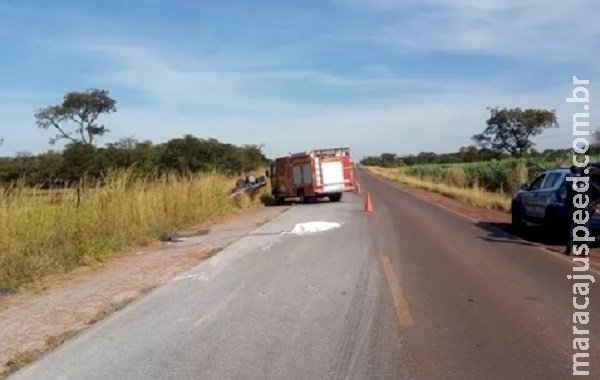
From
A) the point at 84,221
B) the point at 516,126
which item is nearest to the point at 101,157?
the point at 84,221

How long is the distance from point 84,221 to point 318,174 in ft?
63.1

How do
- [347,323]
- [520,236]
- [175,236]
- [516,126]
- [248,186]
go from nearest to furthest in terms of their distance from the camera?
[347,323] < [520,236] < [175,236] < [248,186] < [516,126]

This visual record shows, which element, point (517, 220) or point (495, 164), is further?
point (495, 164)

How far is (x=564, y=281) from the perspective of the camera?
9.87m

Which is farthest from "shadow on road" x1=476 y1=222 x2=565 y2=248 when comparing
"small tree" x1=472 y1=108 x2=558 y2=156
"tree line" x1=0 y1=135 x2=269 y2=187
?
"small tree" x1=472 y1=108 x2=558 y2=156

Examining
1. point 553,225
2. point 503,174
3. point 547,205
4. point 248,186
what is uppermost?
point 248,186

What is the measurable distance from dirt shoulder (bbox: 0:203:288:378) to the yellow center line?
11.6ft

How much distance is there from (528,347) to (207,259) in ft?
26.0

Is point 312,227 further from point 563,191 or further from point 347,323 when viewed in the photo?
point 347,323

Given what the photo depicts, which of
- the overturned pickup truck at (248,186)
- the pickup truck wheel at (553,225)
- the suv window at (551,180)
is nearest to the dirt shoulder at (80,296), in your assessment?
the pickup truck wheel at (553,225)

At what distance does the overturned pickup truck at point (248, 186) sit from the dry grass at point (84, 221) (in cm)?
764

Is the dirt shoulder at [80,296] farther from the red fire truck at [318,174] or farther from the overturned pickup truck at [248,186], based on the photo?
the red fire truck at [318,174]

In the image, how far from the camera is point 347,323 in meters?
7.31

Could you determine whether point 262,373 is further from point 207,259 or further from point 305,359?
point 207,259
